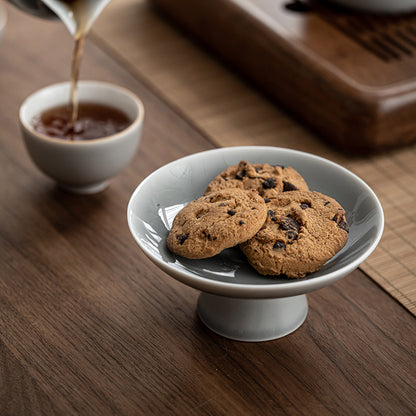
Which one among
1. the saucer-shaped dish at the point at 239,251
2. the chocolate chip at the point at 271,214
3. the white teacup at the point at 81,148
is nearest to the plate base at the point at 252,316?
the saucer-shaped dish at the point at 239,251

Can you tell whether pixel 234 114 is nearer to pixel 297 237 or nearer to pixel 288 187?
pixel 288 187

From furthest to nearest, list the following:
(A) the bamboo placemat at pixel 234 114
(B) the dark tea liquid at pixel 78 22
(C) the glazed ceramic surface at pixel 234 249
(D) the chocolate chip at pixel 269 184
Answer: (B) the dark tea liquid at pixel 78 22 → (A) the bamboo placemat at pixel 234 114 → (D) the chocolate chip at pixel 269 184 → (C) the glazed ceramic surface at pixel 234 249

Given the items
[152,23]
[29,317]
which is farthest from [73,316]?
[152,23]

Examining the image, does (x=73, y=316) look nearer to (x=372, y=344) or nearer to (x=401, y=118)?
(x=372, y=344)

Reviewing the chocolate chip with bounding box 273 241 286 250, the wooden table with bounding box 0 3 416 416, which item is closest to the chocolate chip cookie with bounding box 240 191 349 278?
the chocolate chip with bounding box 273 241 286 250

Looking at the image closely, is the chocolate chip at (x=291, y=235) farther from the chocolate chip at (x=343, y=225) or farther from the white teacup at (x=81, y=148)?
the white teacup at (x=81, y=148)
